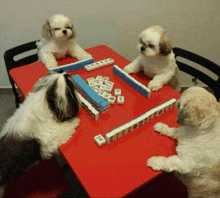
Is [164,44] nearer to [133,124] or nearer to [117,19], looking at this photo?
[133,124]

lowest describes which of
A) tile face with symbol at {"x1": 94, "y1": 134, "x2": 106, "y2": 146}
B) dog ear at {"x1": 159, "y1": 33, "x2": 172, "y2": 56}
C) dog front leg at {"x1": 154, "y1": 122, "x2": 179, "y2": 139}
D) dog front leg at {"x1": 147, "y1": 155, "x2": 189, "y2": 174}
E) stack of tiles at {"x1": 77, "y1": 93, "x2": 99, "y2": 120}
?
dog front leg at {"x1": 147, "y1": 155, "x2": 189, "y2": 174}

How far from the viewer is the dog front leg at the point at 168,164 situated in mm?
1170

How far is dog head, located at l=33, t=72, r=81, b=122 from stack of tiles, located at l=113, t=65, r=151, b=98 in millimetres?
588

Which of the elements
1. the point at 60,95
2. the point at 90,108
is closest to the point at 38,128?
the point at 60,95

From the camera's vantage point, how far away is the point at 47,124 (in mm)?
1389

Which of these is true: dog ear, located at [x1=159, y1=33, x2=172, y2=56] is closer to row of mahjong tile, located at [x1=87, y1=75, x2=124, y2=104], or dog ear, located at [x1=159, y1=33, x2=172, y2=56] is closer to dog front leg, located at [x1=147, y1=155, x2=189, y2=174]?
row of mahjong tile, located at [x1=87, y1=75, x2=124, y2=104]

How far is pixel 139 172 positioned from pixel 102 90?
0.78 meters

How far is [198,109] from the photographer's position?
3.78ft

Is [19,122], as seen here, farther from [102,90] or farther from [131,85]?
[131,85]

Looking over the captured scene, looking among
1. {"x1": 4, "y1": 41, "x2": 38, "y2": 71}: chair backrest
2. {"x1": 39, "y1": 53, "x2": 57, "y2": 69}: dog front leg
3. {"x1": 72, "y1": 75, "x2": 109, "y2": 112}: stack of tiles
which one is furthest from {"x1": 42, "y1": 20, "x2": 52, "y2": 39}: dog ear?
{"x1": 72, "y1": 75, "x2": 109, "y2": 112}: stack of tiles

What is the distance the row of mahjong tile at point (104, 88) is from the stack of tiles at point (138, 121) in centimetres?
26

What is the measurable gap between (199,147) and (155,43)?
91cm

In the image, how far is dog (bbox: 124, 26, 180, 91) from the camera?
1.67 meters

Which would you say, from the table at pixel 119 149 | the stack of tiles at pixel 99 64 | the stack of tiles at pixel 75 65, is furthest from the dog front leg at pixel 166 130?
the stack of tiles at pixel 75 65
